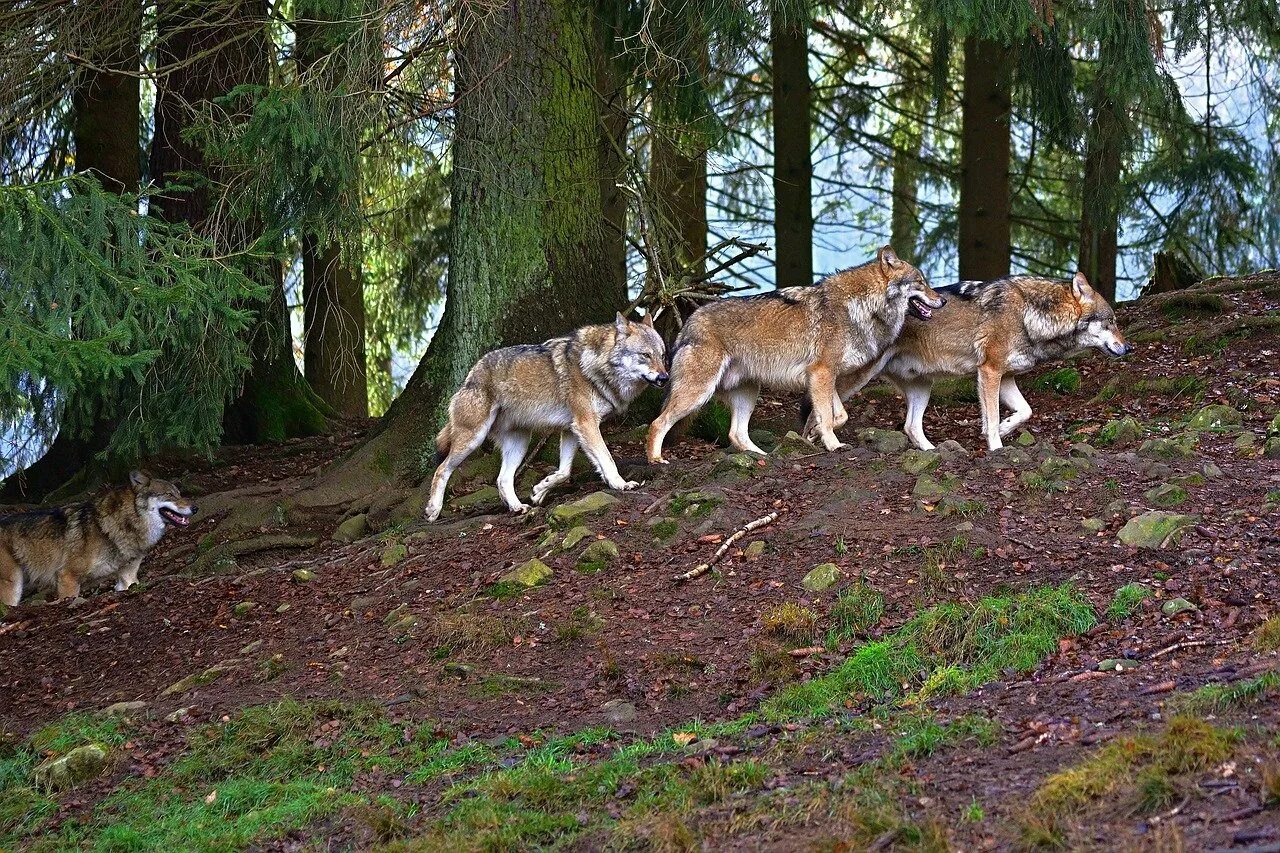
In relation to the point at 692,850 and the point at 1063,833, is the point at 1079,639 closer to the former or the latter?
the point at 1063,833

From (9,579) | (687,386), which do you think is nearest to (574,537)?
(687,386)

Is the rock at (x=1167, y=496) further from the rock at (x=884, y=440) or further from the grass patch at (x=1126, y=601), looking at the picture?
the rock at (x=884, y=440)

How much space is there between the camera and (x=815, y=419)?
11047mm

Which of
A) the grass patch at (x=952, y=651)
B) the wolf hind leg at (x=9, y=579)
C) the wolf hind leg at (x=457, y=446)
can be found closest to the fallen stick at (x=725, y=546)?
the grass patch at (x=952, y=651)

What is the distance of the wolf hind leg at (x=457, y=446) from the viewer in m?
10.5

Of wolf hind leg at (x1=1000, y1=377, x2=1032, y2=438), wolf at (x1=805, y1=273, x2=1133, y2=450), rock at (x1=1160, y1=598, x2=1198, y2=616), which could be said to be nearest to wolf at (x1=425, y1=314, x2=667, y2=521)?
wolf at (x1=805, y1=273, x2=1133, y2=450)

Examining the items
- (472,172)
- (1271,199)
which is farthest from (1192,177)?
(472,172)

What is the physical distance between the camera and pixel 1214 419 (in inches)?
409

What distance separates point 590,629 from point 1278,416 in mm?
5598

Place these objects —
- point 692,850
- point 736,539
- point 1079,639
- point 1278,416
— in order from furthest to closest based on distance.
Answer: point 1278,416 → point 736,539 → point 1079,639 → point 692,850

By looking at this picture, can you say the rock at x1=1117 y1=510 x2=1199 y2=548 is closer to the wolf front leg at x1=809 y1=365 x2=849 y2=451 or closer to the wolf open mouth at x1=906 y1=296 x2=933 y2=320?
the wolf front leg at x1=809 y1=365 x2=849 y2=451

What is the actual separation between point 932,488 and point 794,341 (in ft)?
8.24

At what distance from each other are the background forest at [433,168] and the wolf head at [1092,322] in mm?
1942

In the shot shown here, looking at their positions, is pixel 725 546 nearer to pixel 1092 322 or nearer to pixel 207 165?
pixel 1092 322
